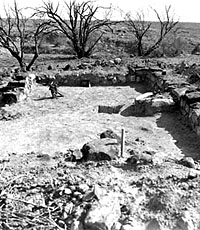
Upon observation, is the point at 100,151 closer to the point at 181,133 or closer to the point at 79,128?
the point at 79,128

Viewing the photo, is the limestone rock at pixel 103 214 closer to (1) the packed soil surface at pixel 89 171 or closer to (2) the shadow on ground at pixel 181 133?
(1) the packed soil surface at pixel 89 171

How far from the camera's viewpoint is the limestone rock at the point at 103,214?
3.46m

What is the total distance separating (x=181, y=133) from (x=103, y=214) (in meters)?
3.81

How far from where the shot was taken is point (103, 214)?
3580 mm

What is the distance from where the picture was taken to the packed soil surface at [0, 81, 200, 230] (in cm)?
366

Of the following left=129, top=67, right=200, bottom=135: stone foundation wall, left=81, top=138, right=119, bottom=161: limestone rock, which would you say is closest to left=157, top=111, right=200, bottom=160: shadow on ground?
left=129, top=67, right=200, bottom=135: stone foundation wall

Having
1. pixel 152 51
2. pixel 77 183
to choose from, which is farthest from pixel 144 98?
pixel 152 51

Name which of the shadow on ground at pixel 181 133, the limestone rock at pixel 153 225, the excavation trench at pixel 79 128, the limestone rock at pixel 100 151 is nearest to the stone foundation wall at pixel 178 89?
the shadow on ground at pixel 181 133

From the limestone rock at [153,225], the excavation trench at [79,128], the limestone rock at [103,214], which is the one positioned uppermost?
the limestone rock at [103,214]

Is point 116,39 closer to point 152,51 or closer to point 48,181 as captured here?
point 152,51

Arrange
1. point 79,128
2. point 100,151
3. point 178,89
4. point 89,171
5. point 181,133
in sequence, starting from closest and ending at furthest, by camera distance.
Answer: point 89,171, point 100,151, point 181,133, point 79,128, point 178,89

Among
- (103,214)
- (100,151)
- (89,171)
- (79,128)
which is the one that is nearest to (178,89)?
(79,128)

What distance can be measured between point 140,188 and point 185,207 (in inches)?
24.7

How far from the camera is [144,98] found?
876cm
